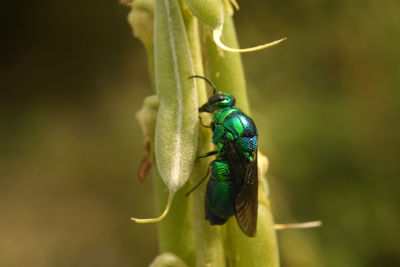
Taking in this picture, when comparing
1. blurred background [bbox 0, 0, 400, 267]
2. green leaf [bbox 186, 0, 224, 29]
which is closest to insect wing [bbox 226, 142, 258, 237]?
green leaf [bbox 186, 0, 224, 29]

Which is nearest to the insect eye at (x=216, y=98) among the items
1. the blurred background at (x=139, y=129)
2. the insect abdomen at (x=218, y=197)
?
the insect abdomen at (x=218, y=197)

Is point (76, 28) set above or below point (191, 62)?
above

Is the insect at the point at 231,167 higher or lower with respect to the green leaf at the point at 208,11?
lower

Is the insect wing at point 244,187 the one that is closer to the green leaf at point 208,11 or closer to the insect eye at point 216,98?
the insect eye at point 216,98

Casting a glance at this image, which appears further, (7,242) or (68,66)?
(68,66)

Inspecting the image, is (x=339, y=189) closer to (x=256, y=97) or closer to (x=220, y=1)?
(x=256, y=97)

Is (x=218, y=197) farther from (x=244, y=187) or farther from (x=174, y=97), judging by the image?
(x=174, y=97)

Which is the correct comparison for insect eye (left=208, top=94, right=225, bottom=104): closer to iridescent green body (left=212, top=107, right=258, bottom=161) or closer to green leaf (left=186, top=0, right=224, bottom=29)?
iridescent green body (left=212, top=107, right=258, bottom=161)

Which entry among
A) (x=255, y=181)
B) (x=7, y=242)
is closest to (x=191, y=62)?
(x=255, y=181)

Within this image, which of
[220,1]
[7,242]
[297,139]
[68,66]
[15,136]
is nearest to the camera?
[220,1]
